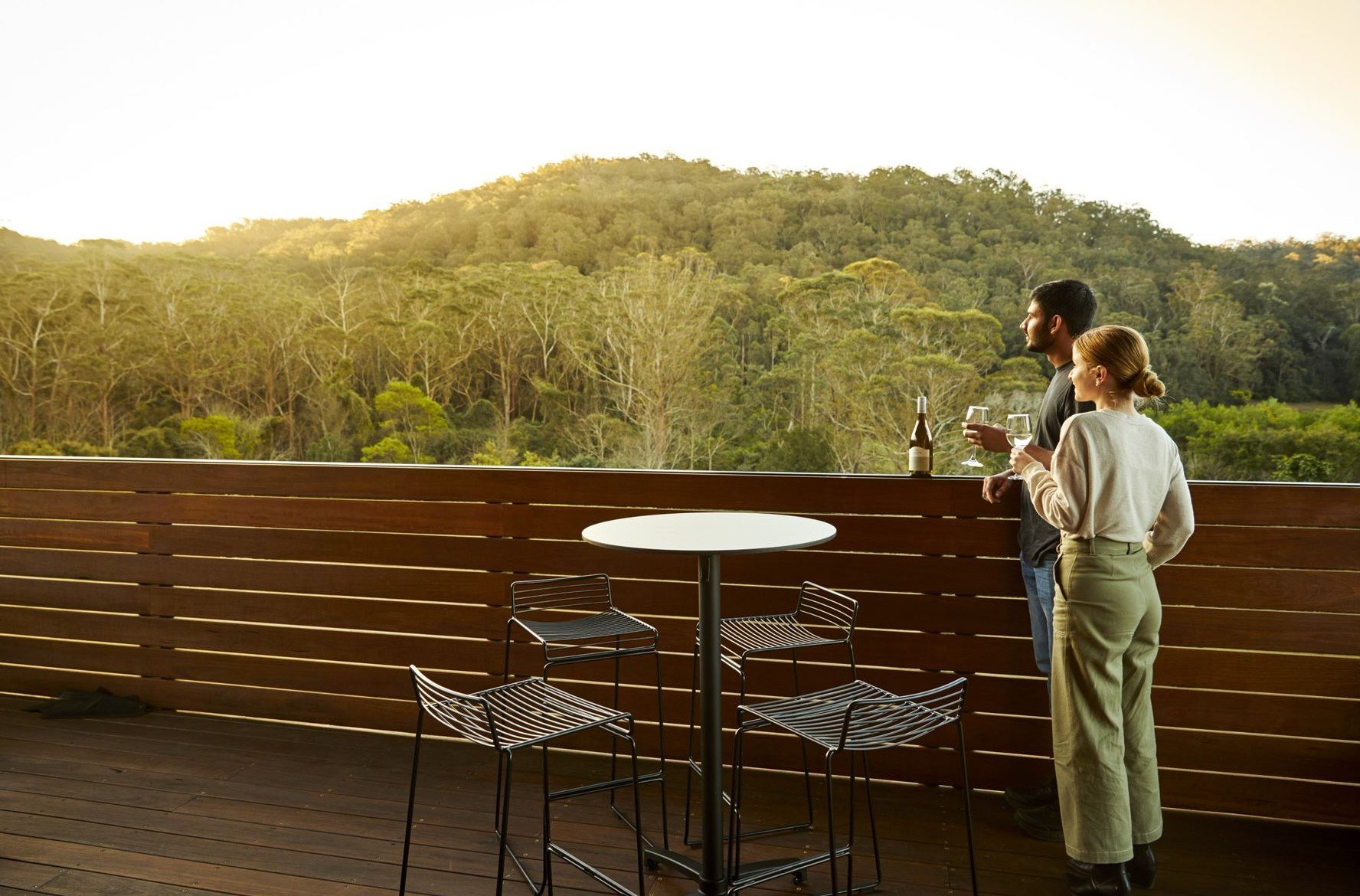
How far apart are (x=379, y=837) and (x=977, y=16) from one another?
6080mm

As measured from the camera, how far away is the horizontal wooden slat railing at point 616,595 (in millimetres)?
3182

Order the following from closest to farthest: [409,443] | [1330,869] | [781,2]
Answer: [1330,869]
[781,2]
[409,443]

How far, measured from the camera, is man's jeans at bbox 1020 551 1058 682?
3059mm

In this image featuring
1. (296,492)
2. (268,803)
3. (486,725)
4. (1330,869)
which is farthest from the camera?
(296,492)

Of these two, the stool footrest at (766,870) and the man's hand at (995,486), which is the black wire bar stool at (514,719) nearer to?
the stool footrest at (766,870)

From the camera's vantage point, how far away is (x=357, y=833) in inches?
122

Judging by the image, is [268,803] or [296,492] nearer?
[268,803]

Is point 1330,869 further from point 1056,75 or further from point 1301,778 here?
point 1056,75

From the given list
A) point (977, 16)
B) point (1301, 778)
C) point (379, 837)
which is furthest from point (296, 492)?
point (977, 16)

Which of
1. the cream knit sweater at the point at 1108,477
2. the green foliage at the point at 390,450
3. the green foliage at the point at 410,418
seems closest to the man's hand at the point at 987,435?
the cream knit sweater at the point at 1108,477

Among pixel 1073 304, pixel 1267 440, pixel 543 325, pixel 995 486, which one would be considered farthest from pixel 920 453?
pixel 543 325

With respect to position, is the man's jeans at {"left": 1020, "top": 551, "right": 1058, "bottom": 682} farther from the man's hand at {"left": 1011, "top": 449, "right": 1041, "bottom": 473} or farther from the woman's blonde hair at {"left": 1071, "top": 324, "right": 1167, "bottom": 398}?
the woman's blonde hair at {"left": 1071, "top": 324, "right": 1167, "bottom": 398}

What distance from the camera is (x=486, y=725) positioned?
2199mm

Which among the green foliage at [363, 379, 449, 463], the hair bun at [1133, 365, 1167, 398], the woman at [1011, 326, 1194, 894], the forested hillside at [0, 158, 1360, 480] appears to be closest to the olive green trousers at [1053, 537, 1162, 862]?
the woman at [1011, 326, 1194, 894]
